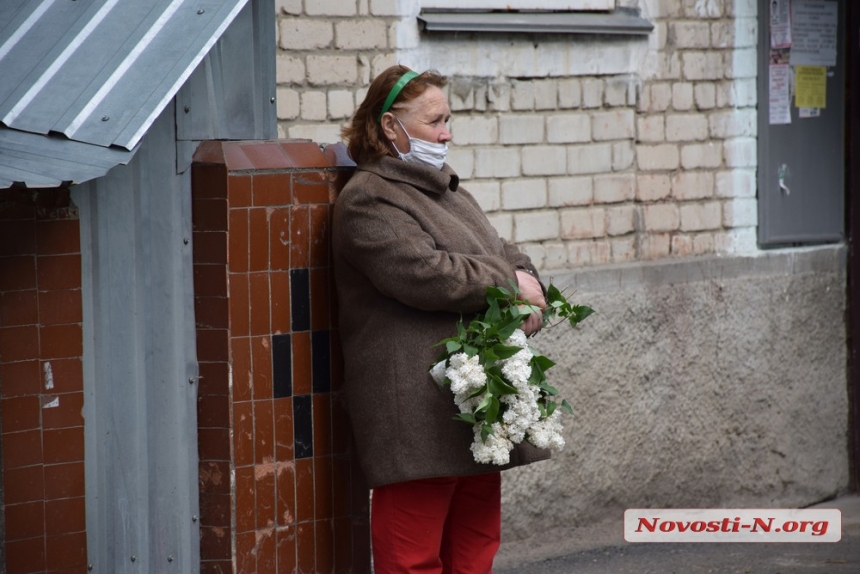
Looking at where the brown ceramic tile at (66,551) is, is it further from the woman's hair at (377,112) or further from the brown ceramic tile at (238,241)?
the woman's hair at (377,112)

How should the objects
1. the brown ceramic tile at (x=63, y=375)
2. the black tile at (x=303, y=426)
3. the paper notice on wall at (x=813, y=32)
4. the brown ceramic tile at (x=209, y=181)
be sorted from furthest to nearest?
the paper notice on wall at (x=813, y=32)
the black tile at (x=303, y=426)
the brown ceramic tile at (x=209, y=181)
the brown ceramic tile at (x=63, y=375)

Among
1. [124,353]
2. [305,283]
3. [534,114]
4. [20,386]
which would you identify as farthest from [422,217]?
[534,114]

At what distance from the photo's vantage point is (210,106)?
332 cm

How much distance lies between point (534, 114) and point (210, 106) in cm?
252

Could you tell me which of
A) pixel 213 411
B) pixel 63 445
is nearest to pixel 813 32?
pixel 213 411

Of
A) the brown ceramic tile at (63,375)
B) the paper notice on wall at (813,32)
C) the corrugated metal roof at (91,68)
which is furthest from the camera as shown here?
the paper notice on wall at (813,32)

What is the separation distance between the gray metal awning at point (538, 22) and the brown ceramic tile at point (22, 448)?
2.70 meters

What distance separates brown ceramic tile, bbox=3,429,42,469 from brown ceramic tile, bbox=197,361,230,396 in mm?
447

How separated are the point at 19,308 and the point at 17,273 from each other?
80 mm

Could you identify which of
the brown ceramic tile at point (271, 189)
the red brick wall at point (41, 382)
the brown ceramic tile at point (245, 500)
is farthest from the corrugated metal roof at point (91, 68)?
the brown ceramic tile at point (245, 500)

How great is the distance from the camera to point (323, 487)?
11.6 feet

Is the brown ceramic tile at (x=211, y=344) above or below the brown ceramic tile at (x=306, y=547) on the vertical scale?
above

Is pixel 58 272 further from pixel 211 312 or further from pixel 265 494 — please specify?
pixel 265 494

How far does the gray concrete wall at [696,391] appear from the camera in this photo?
5711mm
